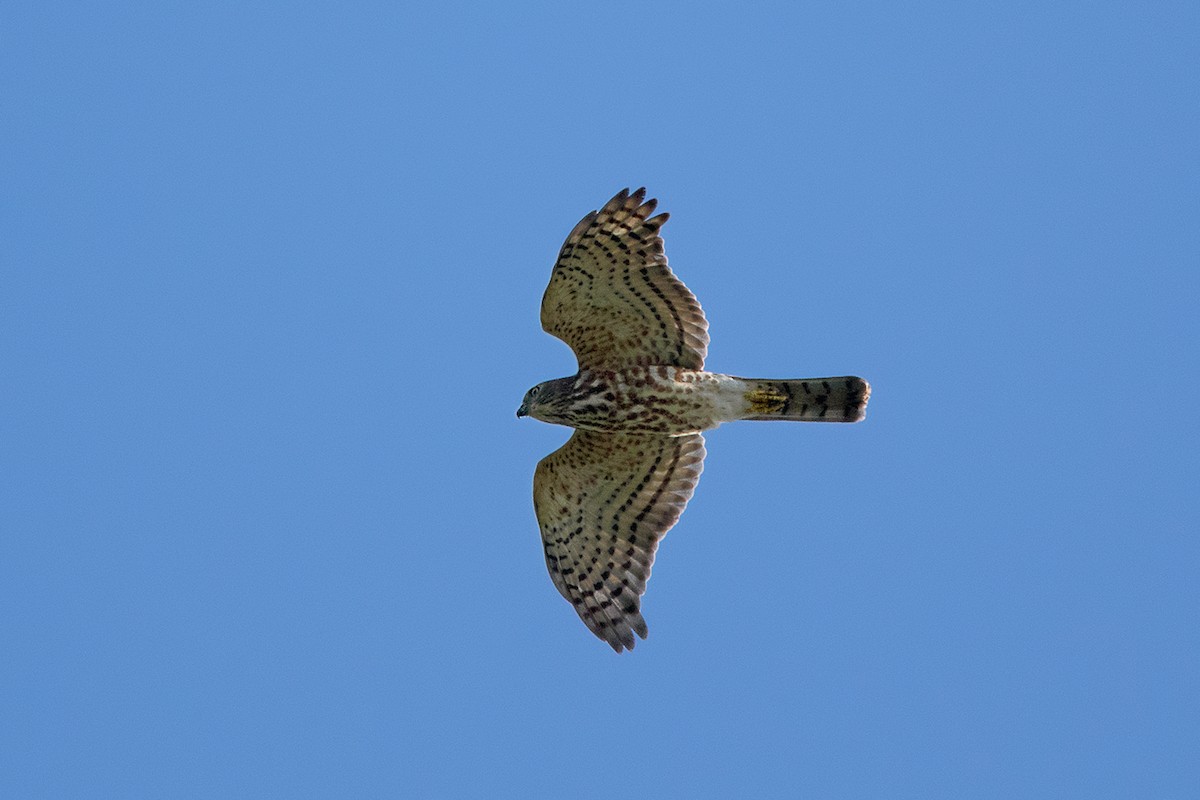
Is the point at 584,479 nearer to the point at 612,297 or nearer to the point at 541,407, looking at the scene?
the point at 541,407

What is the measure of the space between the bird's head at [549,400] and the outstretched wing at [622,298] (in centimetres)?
24

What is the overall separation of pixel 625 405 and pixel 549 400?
1.83ft

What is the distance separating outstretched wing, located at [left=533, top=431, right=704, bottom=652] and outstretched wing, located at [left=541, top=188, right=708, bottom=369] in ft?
2.10

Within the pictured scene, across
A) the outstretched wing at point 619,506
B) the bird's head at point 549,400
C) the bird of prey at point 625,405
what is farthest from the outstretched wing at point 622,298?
the outstretched wing at point 619,506

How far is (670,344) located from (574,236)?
1.05 m

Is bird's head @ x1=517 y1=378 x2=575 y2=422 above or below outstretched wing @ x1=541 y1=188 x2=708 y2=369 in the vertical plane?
below

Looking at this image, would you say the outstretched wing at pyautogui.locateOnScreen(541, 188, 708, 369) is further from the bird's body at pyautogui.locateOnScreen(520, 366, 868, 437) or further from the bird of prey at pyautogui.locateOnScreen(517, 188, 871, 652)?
the bird's body at pyautogui.locateOnScreen(520, 366, 868, 437)

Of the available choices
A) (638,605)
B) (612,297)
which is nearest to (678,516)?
(638,605)

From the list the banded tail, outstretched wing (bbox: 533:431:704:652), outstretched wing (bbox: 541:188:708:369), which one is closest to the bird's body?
the banded tail

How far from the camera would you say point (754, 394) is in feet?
36.8

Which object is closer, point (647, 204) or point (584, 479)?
point (647, 204)

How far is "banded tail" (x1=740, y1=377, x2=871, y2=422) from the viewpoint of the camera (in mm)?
11094

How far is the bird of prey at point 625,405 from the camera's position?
433 inches

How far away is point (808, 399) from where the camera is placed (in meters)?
11.2
